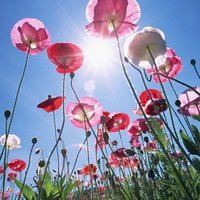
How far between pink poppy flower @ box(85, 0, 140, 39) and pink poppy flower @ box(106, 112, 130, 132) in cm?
101

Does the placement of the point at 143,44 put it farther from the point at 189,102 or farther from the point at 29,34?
the point at 29,34

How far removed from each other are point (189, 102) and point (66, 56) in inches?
44.6

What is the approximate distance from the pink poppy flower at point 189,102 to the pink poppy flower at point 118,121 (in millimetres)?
717

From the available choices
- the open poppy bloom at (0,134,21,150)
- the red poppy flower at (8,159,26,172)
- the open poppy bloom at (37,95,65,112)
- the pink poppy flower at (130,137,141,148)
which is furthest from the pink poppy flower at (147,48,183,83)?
the red poppy flower at (8,159,26,172)

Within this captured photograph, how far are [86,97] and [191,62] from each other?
3.92 feet

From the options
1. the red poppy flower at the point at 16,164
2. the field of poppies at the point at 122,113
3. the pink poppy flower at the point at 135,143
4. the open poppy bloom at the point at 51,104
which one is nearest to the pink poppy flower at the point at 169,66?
the field of poppies at the point at 122,113

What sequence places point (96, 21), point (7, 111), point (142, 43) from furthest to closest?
1. point (7, 111)
2. point (96, 21)
3. point (142, 43)

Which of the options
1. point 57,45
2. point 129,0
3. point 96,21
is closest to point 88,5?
point 96,21

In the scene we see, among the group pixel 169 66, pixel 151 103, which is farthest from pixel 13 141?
pixel 169 66

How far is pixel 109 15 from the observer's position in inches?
63.8

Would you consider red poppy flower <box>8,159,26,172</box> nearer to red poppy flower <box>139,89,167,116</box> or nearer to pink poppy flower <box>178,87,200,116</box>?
red poppy flower <box>139,89,167,116</box>

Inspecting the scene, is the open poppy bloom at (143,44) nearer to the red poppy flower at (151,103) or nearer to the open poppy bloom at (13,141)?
the red poppy flower at (151,103)

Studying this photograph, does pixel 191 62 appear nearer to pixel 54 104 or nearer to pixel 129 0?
pixel 129 0

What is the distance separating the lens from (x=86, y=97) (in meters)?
2.35
